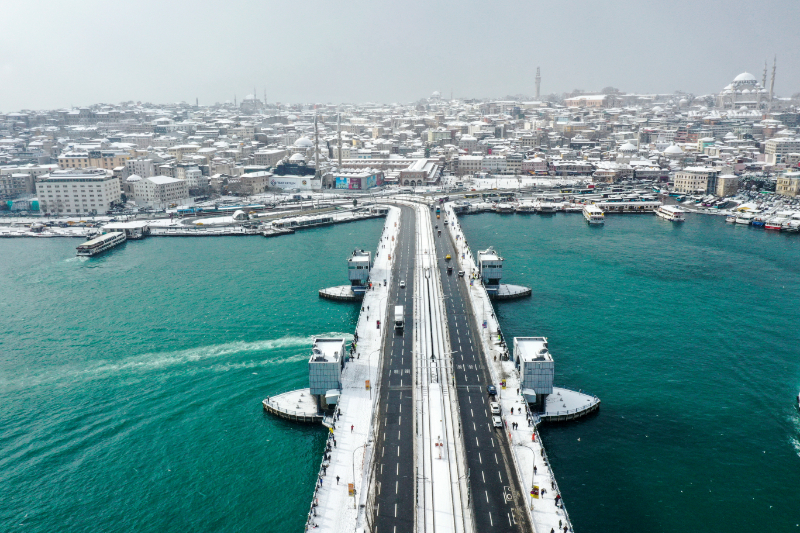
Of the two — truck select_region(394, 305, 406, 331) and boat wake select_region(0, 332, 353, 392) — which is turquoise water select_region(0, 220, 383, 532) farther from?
truck select_region(394, 305, 406, 331)

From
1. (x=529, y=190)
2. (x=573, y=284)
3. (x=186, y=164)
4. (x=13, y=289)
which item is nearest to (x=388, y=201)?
(x=529, y=190)

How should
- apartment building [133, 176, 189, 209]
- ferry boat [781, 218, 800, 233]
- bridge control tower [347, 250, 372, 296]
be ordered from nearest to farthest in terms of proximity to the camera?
bridge control tower [347, 250, 372, 296], ferry boat [781, 218, 800, 233], apartment building [133, 176, 189, 209]

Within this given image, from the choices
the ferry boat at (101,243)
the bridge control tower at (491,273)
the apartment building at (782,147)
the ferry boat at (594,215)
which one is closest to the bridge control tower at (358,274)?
the bridge control tower at (491,273)

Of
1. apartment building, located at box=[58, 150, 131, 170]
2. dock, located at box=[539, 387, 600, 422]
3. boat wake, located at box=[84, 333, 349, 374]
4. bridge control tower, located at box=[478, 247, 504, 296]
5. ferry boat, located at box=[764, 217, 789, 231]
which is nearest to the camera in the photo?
dock, located at box=[539, 387, 600, 422]

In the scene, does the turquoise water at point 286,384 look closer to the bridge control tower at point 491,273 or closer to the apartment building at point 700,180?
the bridge control tower at point 491,273

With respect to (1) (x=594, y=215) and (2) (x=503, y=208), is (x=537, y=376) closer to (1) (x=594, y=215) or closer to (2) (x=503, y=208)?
(1) (x=594, y=215)

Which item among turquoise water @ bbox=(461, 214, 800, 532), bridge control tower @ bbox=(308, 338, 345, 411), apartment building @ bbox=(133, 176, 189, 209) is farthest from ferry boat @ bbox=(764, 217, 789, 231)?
apartment building @ bbox=(133, 176, 189, 209)

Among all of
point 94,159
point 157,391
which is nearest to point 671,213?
point 157,391
